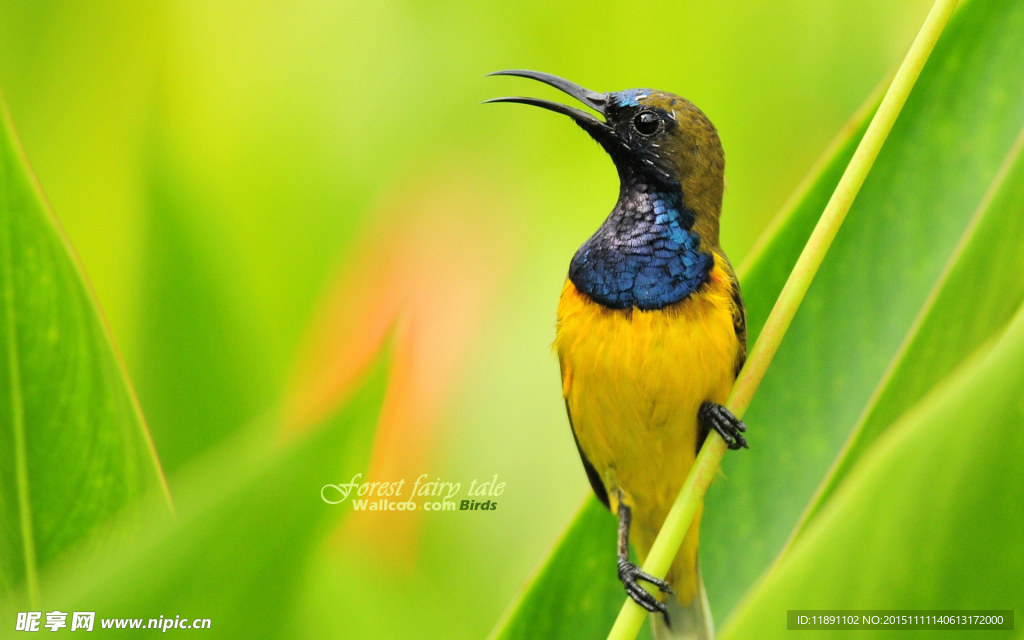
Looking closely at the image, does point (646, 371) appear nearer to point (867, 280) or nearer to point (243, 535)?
point (867, 280)

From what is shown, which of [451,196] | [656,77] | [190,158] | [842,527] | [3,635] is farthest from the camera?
[451,196]

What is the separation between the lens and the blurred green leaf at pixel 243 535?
496 millimetres

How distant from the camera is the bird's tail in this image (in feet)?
5.15

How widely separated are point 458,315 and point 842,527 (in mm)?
1320

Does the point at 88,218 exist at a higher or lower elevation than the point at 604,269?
lower

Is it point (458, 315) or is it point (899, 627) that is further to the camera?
point (458, 315)

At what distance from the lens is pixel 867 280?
97 centimetres

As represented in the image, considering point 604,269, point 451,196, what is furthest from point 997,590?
point 451,196

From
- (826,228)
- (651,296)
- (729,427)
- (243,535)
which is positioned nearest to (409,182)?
(651,296)

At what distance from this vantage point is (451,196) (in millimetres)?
1894

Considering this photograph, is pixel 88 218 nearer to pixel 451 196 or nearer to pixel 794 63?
pixel 451 196

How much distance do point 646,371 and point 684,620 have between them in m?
0.55

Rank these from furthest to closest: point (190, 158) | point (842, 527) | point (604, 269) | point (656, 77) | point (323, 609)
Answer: point (656, 77)
point (190, 158)
point (604, 269)
point (323, 609)
point (842, 527)

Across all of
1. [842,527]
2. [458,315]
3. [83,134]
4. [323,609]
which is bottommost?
[323,609]
